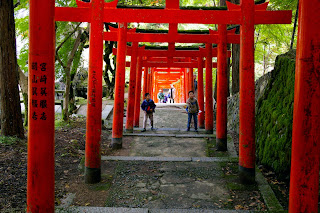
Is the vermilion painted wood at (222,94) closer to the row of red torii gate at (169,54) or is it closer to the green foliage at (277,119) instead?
the row of red torii gate at (169,54)

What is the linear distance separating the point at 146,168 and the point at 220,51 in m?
4.06

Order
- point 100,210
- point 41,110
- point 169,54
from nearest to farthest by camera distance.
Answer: point 41,110
point 100,210
point 169,54

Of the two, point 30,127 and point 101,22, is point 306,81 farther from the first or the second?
point 101,22

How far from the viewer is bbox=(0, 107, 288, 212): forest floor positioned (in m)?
4.66

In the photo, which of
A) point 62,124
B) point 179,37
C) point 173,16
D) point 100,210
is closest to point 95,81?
point 173,16

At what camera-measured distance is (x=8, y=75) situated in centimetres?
679

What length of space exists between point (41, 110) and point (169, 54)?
30.4 ft

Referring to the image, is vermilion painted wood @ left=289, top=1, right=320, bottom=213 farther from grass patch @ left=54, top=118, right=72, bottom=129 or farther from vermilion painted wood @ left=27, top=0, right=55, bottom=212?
grass patch @ left=54, top=118, right=72, bottom=129

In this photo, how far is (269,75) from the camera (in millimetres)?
7898

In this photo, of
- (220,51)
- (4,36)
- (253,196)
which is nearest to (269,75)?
(220,51)

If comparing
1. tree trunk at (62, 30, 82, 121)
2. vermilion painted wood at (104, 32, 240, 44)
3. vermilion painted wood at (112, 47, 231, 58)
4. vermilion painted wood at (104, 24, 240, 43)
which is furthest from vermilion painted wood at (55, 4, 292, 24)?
vermilion painted wood at (112, 47, 231, 58)

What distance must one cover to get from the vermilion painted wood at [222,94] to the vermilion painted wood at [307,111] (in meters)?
4.85

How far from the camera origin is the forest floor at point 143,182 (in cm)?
466

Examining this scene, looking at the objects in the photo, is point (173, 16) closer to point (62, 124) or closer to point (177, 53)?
point (177, 53)
